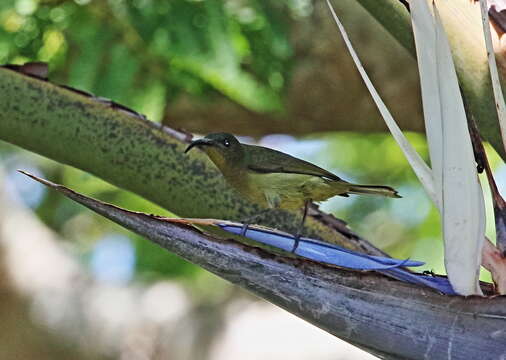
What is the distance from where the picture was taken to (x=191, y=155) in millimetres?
1118

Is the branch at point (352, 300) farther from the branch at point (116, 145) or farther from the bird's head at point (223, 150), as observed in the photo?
the bird's head at point (223, 150)

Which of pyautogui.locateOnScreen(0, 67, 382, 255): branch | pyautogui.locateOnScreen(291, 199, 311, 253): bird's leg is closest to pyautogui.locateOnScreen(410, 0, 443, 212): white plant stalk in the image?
pyautogui.locateOnScreen(291, 199, 311, 253): bird's leg

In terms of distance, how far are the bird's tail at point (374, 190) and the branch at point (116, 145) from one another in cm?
13

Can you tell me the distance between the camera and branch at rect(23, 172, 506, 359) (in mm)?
722

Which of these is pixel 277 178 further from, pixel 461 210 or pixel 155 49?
pixel 155 49

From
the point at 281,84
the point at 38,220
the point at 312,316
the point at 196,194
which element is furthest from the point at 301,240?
the point at 38,220

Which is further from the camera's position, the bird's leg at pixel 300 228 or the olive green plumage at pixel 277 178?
the olive green plumage at pixel 277 178

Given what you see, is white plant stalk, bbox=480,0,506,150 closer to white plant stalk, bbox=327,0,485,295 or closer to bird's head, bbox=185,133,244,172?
white plant stalk, bbox=327,0,485,295

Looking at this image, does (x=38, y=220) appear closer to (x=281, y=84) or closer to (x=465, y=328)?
(x=281, y=84)

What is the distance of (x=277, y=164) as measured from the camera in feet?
4.22

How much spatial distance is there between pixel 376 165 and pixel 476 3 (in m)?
2.02

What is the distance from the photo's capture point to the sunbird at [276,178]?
47.9 inches

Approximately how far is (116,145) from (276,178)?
260 millimetres

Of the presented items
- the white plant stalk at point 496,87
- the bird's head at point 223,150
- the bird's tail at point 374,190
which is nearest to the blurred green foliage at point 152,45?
the bird's head at point 223,150
